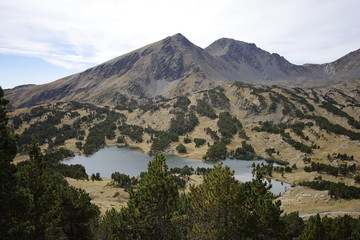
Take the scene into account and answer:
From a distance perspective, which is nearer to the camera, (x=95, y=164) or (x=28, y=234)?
(x=28, y=234)

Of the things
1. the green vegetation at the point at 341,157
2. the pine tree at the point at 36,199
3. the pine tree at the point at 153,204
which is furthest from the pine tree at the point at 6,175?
the green vegetation at the point at 341,157

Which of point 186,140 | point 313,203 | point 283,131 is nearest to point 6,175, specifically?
point 313,203

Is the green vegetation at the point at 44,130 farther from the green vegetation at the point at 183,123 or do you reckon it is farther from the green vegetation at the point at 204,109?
the green vegetation at the point at 204,109

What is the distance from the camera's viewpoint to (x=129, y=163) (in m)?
118

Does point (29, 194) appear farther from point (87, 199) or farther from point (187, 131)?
point (187, 131)

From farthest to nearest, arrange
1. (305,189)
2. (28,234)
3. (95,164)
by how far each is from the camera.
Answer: (95,164) < (305,189) < (28,234)

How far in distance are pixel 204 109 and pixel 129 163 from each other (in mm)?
84377

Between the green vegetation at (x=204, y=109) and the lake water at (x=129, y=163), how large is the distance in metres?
55.1

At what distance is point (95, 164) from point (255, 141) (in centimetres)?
8612

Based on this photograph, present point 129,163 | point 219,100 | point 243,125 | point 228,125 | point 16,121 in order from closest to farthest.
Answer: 1. point 129,163
2. point 228,125
3. point 243,125
4. point 16,121
5. point 219,100

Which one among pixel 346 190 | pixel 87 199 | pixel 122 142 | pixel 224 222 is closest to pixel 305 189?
pixel 346 190

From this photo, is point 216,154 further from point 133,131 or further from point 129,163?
point 133,131

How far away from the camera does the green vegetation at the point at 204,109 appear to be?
17484cm

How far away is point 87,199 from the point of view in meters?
29.2
